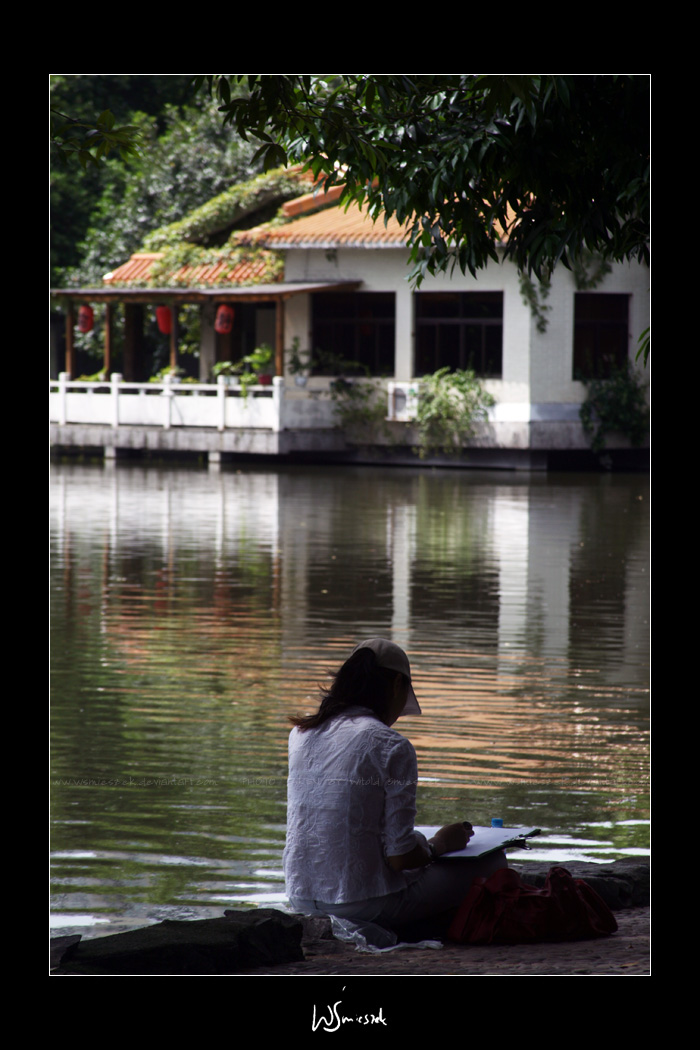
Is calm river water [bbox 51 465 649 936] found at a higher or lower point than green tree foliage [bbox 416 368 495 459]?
lower

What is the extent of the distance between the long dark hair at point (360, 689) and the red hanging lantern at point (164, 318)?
99.9ft

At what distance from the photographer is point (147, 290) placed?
111 feet

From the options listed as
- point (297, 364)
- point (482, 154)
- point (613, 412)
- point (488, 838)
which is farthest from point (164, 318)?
point (488, 838)

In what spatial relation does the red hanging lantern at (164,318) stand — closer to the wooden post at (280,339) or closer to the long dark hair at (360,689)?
the wooden post at (280,339)

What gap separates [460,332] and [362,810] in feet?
88.9

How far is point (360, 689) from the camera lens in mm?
4637

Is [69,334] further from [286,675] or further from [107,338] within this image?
[286,675]

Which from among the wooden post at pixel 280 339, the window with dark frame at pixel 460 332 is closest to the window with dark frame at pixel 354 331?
the wooden post at pixel 280 339

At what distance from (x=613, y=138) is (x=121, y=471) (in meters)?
22.8

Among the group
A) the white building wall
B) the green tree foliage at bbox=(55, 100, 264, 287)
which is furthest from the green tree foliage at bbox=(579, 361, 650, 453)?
the green tree foliage at bbox=(55, 100, 264, 287)

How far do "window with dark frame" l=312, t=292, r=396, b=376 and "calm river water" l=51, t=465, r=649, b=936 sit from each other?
12040mm

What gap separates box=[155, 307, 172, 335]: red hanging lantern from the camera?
113 feet

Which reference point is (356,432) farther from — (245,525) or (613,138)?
(613,138)

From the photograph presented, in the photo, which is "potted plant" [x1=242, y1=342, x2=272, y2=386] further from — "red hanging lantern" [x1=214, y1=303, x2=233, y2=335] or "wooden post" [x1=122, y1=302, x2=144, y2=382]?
"wooden post" [x1=122, y1=302, x2=144, y2=382]
